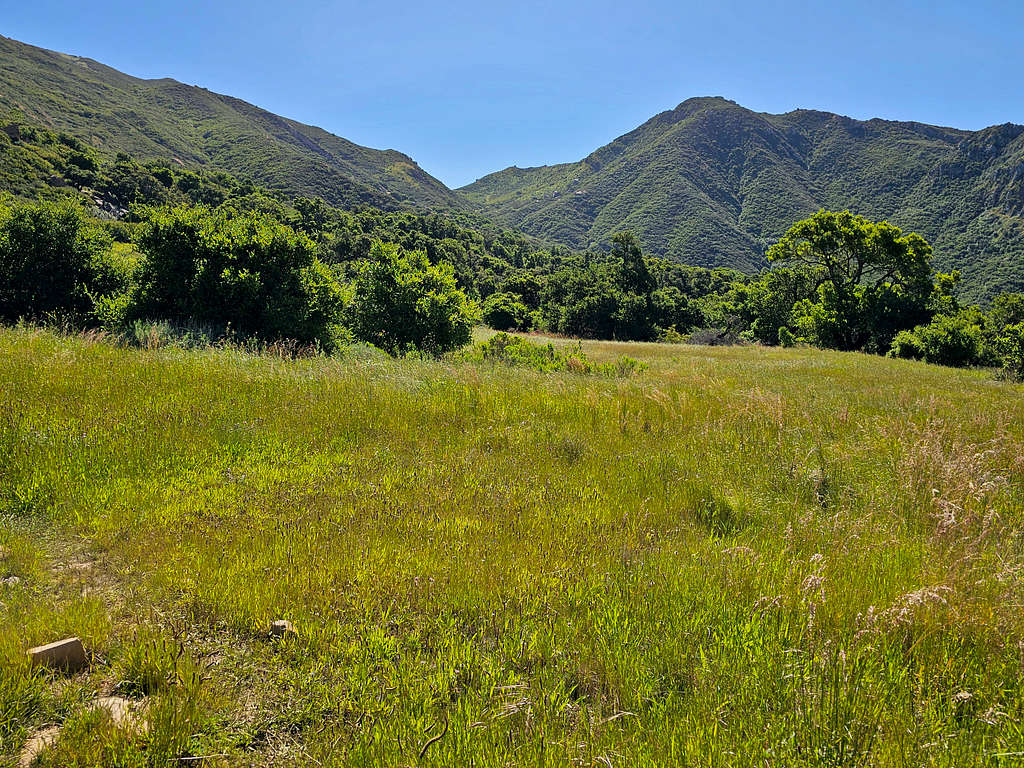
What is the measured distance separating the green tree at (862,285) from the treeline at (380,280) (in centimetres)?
12

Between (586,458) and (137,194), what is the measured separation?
288 ft

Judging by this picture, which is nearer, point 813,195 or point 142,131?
point 142,131

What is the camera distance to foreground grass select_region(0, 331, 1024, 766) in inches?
76.7

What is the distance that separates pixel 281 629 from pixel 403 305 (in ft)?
48.1

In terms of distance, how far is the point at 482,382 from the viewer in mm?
8430

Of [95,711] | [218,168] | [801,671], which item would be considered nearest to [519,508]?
[801,671]

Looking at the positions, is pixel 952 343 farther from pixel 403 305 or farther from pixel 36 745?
pixel 36 745

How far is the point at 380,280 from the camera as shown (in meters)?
16.5

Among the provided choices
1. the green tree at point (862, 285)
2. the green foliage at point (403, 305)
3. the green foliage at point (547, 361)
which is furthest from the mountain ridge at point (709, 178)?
the green foliage at point (403, 305)

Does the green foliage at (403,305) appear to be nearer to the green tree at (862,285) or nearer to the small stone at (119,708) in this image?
the small stone at (119,708)

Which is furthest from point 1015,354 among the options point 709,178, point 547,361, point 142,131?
point 142,131

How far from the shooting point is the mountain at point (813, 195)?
4058 inches

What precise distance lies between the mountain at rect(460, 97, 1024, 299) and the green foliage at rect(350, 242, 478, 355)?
103861 mm

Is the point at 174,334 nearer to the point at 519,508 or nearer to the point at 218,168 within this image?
the point at 519,508
